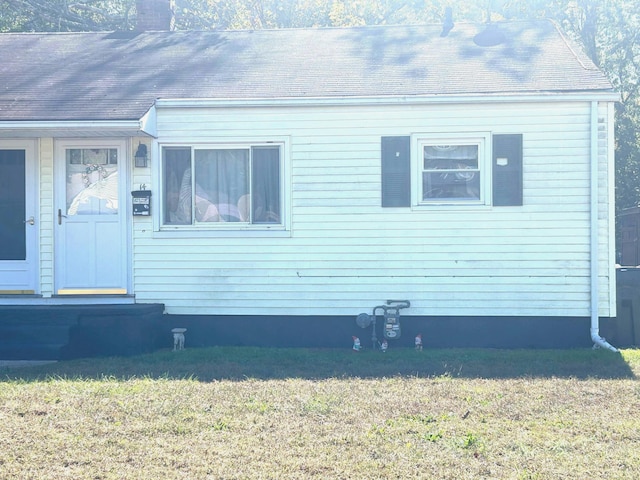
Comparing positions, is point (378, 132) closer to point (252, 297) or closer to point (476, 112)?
point (476, 112)

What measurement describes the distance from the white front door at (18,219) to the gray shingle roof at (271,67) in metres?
0.73

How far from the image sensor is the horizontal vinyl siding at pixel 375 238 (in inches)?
367

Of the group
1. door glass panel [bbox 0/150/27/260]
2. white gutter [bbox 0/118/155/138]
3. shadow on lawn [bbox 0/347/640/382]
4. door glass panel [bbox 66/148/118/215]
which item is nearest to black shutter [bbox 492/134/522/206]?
shadow on lawn [bbox 0/347/640/382]

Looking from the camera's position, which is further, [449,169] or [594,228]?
[449,169]

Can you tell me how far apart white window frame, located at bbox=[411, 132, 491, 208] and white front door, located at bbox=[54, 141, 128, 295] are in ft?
12.0

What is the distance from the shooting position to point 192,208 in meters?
9.70

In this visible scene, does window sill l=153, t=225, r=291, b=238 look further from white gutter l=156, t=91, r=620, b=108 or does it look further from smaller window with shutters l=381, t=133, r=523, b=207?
white gutter l=156, t=91, r=620, b=108

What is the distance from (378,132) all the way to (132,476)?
5.79m

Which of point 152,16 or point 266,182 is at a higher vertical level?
point 152,16

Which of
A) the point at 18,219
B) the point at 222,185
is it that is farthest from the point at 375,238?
the point at 18,219

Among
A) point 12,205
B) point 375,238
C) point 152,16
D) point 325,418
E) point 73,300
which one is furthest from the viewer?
point 152,16

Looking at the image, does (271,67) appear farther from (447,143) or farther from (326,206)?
(447,143)

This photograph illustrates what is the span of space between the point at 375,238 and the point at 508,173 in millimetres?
1798

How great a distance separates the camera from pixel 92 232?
9.70m
